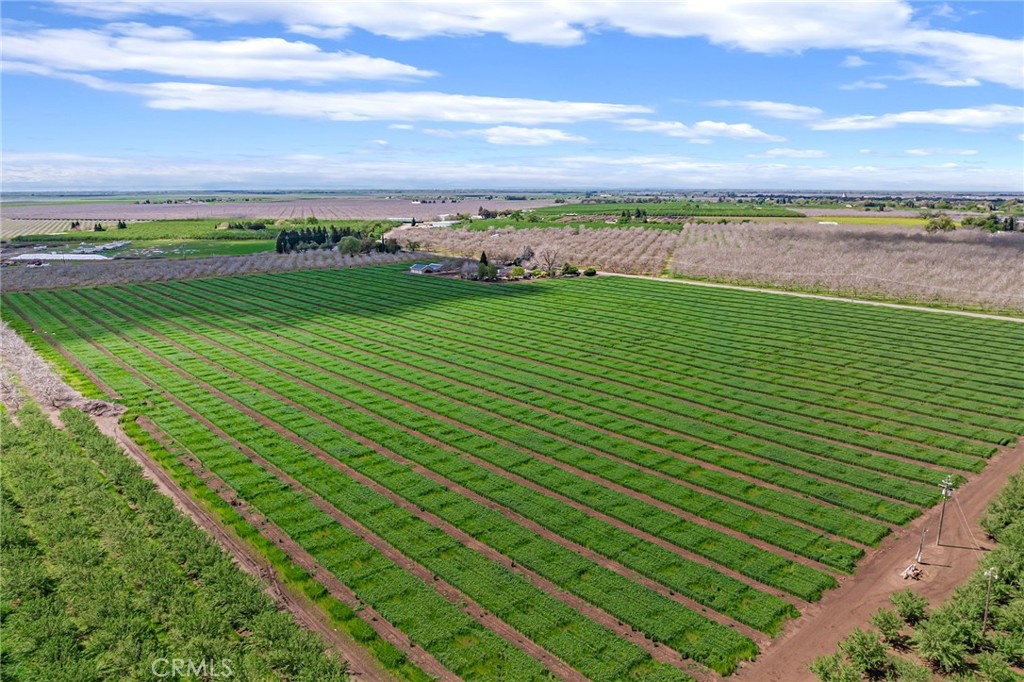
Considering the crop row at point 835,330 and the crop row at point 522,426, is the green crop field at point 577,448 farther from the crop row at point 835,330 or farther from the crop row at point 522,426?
the crop row at point 835,330

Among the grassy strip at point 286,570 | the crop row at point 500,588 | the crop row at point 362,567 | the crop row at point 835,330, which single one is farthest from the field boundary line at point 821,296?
the grassy strip at point 286,570

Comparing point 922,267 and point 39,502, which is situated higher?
point 922,267

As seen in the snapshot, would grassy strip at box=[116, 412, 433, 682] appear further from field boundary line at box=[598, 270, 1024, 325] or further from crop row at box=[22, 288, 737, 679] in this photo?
field boundary line at box=[598, 270, 1024, 325]

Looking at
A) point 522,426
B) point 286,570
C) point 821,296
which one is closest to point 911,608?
point 522,426

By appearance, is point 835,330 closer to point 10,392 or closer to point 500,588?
point 500,588

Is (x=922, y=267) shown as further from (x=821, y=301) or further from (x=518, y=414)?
(x=518, y=414)

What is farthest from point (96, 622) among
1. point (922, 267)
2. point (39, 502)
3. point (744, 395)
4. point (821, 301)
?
point (922, 267)

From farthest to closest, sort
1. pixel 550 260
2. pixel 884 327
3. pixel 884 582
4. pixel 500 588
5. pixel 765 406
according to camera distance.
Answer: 1. pixel 550 260
2. pixel 884 327
3. pixel 765 406
4. pixel 884 582
5. pixel 500 588
